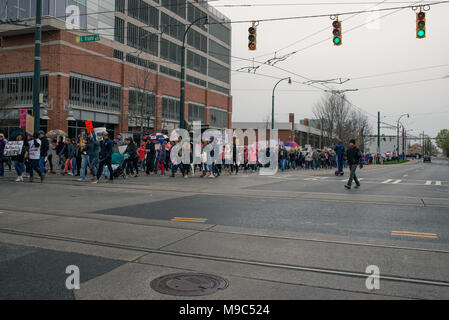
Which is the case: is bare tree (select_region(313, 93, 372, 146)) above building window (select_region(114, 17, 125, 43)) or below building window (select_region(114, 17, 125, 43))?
below

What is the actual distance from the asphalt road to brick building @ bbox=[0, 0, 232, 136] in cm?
1750

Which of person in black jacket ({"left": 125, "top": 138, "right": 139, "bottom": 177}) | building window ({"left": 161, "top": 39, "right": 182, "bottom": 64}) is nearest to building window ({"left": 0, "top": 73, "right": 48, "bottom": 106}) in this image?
building window ({"left": 161, "top": 39, "right": 182, "bottom": 64})

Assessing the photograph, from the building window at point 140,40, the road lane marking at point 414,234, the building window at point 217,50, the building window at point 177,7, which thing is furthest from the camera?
the building window at point 217,50

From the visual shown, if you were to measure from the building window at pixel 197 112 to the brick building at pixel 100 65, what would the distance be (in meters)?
0.28

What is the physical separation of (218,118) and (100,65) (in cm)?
2719

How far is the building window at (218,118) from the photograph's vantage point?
59375 millimetres

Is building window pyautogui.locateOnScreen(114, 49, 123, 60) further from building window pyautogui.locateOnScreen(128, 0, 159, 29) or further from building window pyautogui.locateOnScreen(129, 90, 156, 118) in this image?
building window pyautogui.locateOnScreen(128, 0, 159, 29)

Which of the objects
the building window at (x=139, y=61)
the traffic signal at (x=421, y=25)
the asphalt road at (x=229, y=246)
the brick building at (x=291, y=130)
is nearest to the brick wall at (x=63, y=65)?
the building window at (x=139, y=61)

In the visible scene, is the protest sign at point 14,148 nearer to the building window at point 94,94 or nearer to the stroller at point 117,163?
the stroller at point 117,163

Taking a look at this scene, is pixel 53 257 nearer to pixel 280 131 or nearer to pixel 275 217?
pixel 275 217

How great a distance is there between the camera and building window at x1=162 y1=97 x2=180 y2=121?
1822 inches

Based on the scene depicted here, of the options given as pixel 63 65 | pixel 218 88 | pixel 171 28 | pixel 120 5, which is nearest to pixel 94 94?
pixel 63 65

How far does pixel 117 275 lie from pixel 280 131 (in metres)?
73.8
